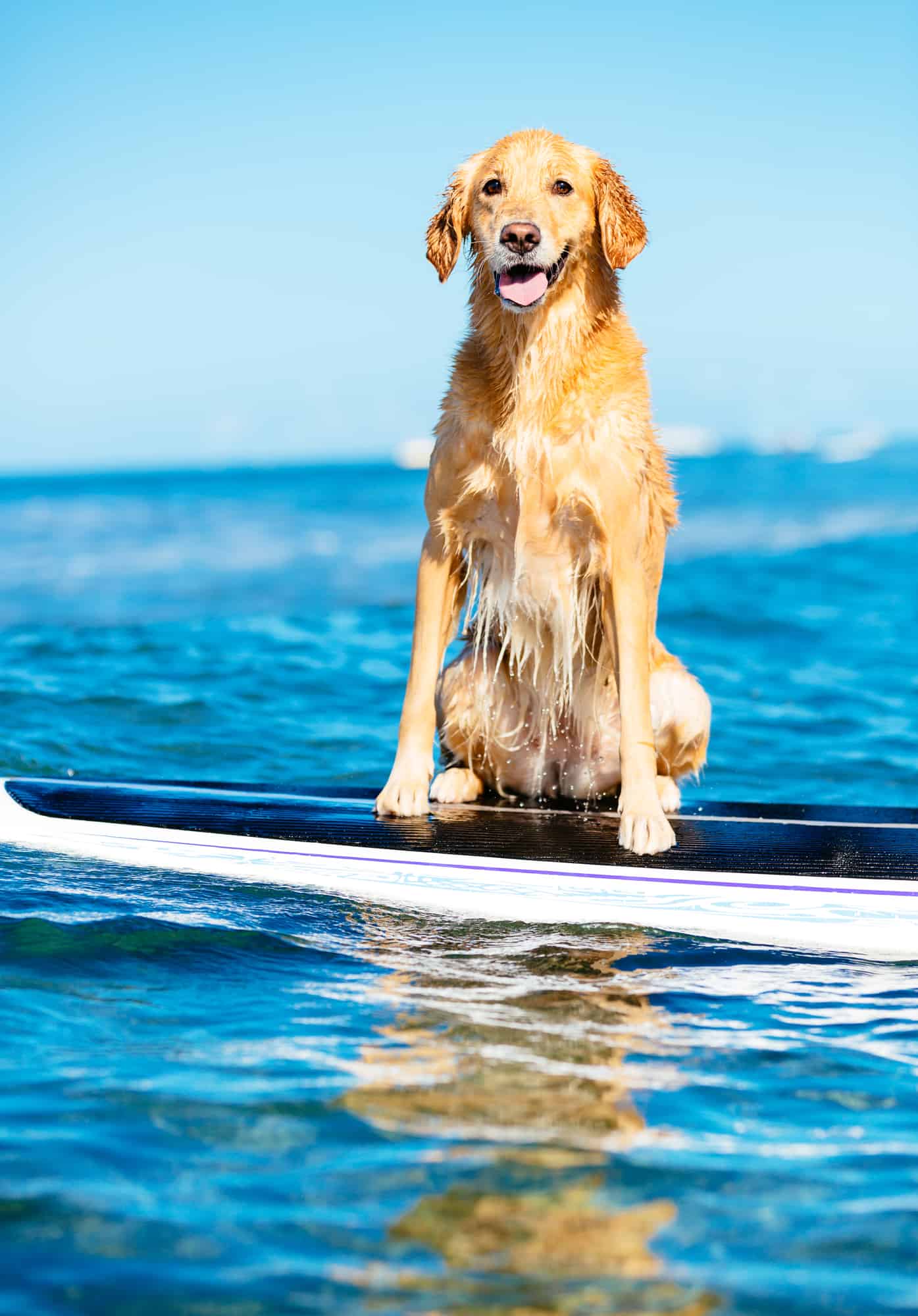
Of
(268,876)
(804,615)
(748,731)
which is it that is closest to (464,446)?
(268,876)

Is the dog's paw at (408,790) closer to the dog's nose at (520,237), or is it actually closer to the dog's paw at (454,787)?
the dog's paw at (454,787)

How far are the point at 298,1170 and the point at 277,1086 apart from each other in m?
0.42

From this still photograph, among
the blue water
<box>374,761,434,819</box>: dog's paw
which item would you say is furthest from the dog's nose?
the blue water

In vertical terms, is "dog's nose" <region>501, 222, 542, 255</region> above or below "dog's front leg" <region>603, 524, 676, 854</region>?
above

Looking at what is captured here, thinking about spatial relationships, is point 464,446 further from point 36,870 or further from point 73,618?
point 73,618

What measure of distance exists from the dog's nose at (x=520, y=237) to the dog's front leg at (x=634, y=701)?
107 centimetres

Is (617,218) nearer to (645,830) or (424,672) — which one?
(424,672)

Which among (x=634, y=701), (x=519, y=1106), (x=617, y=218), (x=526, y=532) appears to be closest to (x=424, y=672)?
(x=526, y=532)

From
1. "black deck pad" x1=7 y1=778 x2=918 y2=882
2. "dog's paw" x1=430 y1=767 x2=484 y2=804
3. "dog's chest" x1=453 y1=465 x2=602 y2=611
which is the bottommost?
"black deck pad" x1=7 y1=778 x2=918 y2=882

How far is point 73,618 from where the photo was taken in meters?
15.9

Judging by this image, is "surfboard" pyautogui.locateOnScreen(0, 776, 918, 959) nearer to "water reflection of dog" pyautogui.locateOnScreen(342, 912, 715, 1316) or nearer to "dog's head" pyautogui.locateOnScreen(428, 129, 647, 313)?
"water reflection of dog" pyautogui.locateOnScreen(342, 912, 715, 1316)

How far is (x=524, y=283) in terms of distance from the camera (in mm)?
4910

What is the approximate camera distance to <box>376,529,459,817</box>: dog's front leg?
538 centimetres

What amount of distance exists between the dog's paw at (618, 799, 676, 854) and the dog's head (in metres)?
1.88
